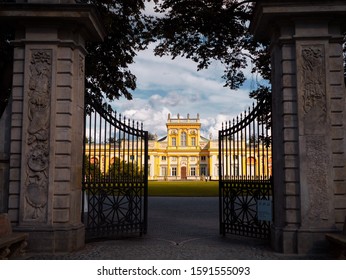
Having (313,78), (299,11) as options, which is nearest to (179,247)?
(313,78)

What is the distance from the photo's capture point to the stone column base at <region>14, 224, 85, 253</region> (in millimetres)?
7082

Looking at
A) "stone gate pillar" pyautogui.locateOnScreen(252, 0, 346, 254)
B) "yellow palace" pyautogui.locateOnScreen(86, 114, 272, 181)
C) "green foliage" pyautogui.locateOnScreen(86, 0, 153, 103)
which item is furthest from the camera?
"yellow palace" pyautogui.locateOnScreen(86, 114, 272, 181)

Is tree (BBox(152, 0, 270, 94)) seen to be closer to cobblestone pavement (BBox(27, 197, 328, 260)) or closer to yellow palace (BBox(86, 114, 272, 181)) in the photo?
cobblestone pavement (BBox(27, 197, 328, 260))

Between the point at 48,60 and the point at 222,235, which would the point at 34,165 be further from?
the point at 222,235

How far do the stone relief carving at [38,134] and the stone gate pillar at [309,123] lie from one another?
4335mm

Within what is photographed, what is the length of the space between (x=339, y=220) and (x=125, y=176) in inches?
200

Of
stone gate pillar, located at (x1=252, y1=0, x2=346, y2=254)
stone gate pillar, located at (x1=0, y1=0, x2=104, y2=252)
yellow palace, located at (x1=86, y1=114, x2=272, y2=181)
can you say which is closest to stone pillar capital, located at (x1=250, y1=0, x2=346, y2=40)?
stone gate pillar, located at (x1=252, y1=0, x2=346, y2=254)

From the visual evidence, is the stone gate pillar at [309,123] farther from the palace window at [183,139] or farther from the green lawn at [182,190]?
the palace window at [183,139]

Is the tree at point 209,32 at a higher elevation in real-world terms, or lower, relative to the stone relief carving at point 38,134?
higher

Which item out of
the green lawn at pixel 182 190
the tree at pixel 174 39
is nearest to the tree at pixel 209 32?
the tree at pixel 174 39

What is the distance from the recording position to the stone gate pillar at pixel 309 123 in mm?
7027

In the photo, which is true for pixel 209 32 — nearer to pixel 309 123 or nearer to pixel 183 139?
pixel 309 123

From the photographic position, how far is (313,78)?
7234 mm

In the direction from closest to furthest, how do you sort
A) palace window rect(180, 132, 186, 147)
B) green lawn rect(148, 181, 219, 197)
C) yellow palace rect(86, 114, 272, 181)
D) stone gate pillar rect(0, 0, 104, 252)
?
stone gate pillar rect(0, 0, 104, 252) < green lawn rect(148, 181, 219, 197) < yellow palace rect(86, 114, 272, 181) < palace window rect(180, 132, 186, 147)
